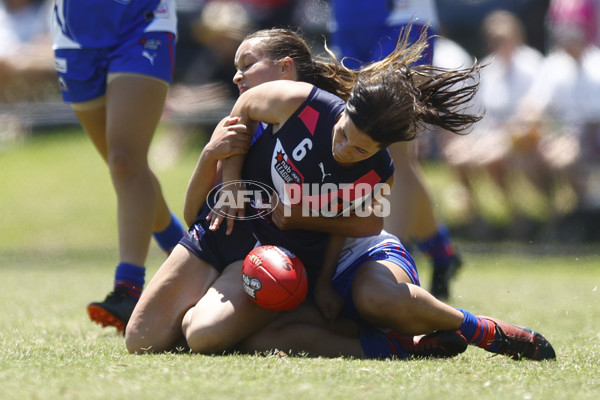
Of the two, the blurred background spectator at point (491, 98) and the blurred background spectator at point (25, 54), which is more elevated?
the blurred background spectator at point (491, 98)

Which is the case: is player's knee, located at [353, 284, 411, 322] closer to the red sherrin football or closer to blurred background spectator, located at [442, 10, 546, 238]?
the red sherrin football

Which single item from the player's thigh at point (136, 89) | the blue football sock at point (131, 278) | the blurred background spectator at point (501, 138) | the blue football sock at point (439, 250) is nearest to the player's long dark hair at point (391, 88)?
the player's thigh at point (136, 89)

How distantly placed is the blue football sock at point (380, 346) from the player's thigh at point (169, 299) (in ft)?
2.36

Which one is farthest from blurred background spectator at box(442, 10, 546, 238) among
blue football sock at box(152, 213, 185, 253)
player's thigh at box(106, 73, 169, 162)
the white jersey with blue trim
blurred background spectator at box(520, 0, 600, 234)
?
player's thigh at box(106, 73, 169, 162)

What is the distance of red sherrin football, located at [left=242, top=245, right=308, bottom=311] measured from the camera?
350cm

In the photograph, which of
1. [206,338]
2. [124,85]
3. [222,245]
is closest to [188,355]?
[206,338]

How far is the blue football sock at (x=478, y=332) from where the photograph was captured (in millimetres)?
3596

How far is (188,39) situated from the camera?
11328mm

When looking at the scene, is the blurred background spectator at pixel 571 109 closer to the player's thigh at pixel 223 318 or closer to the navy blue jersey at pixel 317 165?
the navy blue jersey at pixel 317 165

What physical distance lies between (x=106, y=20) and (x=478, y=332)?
2.51m

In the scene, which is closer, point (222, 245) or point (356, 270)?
point (356, 270)

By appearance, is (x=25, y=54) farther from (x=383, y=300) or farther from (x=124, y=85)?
(x=383, y=300)

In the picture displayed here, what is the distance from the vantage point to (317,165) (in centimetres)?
361

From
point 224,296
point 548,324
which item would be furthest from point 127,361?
point 548,324
